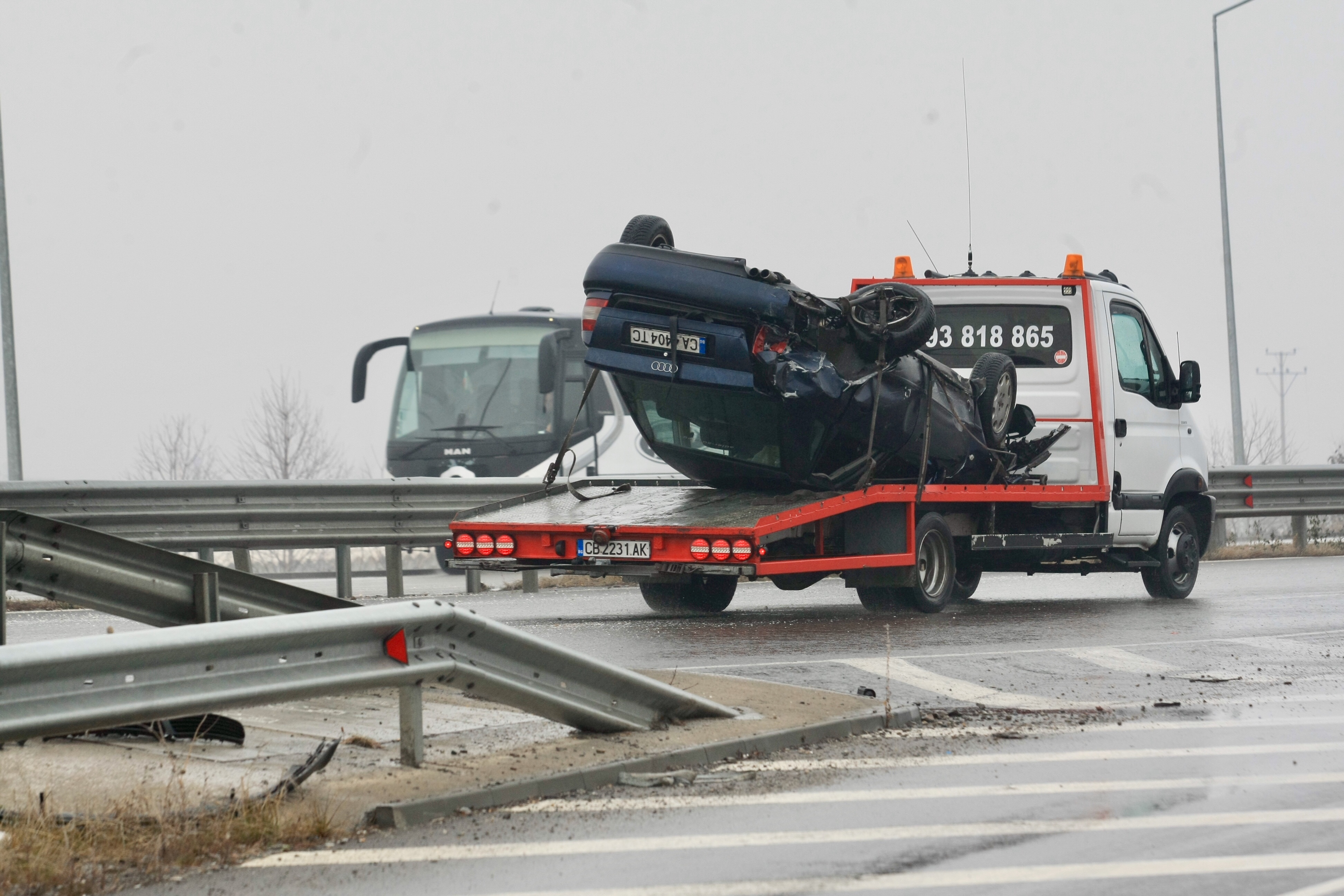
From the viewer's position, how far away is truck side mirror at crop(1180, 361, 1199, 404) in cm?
1484

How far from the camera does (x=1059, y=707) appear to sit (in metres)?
8.02

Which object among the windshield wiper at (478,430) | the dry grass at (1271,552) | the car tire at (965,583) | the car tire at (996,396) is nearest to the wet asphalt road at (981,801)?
the car tire at (996,396)

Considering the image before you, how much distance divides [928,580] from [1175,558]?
10.4 feet

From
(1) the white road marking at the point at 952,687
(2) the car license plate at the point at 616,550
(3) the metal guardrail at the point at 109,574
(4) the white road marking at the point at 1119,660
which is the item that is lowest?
(4) the white road marking at the point at 1119,660

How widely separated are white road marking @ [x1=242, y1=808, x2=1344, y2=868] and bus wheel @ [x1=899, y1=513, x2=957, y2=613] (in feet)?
23.8

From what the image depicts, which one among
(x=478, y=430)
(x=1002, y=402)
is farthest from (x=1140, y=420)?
(x=478, y=430)

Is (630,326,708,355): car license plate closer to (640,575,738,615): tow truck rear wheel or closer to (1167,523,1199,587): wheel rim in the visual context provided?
(640,575,738,615): tow truck rear wheel

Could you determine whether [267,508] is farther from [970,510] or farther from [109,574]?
[109,574]

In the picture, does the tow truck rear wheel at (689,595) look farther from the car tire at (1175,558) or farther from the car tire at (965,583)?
the car tire at (1175,558)

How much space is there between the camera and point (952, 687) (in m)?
8.77

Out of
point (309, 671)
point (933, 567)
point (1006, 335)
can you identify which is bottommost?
point (933, 567)

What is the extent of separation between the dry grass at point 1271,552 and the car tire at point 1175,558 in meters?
6.23

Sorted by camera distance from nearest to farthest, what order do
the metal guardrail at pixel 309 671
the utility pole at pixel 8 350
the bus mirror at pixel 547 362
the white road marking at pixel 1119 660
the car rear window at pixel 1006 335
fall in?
the metal guardrail at pixel 309 671
the white road marking at pixel 1119 660
the car rear window at pixel 1006 335
the utility pole at pixel 8 350
the bus mirror at pixel 547 362

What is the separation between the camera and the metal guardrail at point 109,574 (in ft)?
21.5
